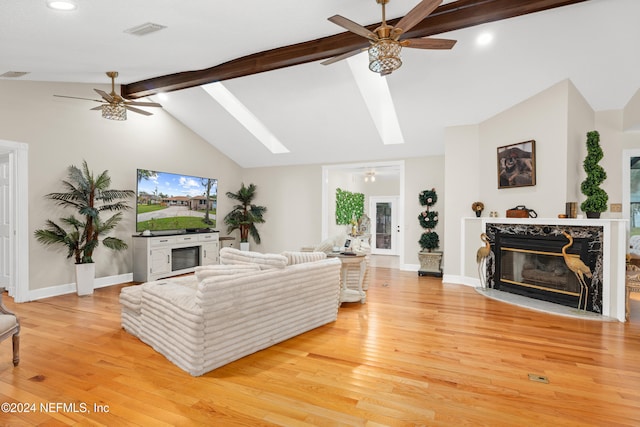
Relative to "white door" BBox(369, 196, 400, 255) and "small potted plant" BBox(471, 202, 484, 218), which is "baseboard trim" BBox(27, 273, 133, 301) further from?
"white door" BBox(369, 196, 400, 255)

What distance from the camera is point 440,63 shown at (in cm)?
474

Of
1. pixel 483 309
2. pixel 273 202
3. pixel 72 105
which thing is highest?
pixel 72 105

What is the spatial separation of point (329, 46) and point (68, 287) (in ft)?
17.2

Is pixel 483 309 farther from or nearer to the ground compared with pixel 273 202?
nearer to the ground

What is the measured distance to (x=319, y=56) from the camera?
436cm

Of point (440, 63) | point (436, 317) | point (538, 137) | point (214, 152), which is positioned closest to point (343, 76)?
point (440, 63)

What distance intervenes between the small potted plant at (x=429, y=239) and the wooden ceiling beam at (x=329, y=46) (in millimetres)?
3889

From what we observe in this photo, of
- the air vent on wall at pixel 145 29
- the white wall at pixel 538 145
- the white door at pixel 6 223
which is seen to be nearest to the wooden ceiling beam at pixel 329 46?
the air vent on wall at pixel 145 29

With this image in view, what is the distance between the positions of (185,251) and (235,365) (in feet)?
15.2

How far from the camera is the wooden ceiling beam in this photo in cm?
344

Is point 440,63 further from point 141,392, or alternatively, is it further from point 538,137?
point 141,392

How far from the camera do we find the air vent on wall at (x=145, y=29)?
10.6 feet

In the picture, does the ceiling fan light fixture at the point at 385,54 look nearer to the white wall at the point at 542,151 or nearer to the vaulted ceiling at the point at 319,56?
the vaulted ceiling at the point at 319,56

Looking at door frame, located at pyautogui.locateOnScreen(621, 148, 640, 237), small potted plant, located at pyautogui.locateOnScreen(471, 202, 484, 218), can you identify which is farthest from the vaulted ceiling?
small potted plant, located at pyautogui.locateOnScreen(471, 202, 484, 218)
